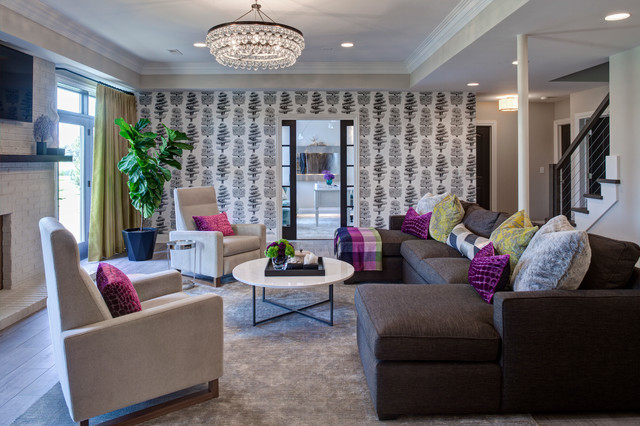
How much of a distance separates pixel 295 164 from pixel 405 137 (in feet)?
6.15

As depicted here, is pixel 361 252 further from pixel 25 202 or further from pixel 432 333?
pixel 25 202

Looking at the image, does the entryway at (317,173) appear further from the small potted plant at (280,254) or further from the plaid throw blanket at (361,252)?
the small potted plant at (280,254)

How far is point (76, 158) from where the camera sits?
6.06 metres

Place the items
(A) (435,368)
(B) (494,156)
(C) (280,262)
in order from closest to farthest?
1. (A) (435,368)
2. (C) (280,262)
3. (B) (494,156)

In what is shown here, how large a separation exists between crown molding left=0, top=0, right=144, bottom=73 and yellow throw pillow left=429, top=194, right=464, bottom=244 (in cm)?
429

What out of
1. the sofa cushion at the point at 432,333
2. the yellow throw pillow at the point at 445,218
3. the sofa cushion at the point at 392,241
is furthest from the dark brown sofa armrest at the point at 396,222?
the sofa cushion at the point at 432,333

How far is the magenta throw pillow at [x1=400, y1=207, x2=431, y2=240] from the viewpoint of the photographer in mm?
4910

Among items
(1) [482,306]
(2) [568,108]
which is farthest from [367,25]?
(2) [568,108]

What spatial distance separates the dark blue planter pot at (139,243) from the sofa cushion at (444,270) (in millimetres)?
3697

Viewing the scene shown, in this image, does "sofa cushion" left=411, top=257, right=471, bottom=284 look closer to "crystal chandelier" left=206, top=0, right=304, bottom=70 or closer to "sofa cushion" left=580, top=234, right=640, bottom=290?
"sofa cushion" left=580, top=234, right=640, bottom=290

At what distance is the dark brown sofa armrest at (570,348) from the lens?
6.98 ft

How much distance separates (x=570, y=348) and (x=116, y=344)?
6.77 feet

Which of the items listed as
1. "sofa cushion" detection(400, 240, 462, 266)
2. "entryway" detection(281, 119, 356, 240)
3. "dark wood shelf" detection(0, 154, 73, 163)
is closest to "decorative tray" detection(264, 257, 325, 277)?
"sofa cushion" detection(400, 240, 462, 266)

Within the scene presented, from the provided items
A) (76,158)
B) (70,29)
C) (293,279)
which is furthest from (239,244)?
(70,29)
